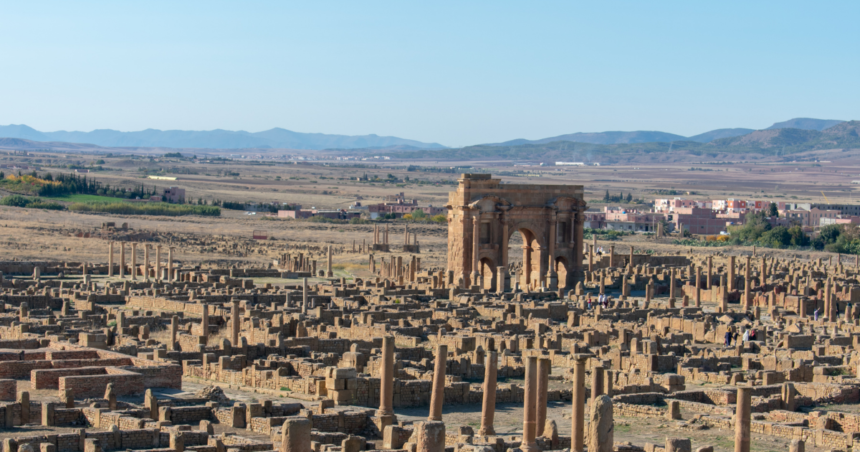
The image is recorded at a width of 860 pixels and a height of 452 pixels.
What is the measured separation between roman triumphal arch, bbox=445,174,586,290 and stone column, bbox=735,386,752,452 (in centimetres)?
3214

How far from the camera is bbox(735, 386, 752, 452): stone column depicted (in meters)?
17.7

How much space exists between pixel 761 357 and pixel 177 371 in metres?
14.2

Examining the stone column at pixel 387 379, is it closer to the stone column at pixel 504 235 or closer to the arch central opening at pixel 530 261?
the stone column at pixel 504 235

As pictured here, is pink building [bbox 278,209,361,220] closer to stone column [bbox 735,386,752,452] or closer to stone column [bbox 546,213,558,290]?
stone column [bbox 546,213,558,290]

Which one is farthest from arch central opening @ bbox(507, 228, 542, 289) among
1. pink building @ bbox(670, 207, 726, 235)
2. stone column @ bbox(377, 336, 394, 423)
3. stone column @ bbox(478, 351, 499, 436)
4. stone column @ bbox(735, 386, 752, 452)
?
pink building @ bbox(670, 207, 726, 235)

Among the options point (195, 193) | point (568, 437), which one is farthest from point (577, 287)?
point (195, 193)

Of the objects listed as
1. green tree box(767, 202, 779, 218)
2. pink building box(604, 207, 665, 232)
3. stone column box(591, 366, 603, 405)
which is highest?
stone column box(591, 366, 603, 405)

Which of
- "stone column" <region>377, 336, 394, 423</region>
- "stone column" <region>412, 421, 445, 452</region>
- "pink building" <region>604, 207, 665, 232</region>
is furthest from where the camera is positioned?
"pink building" <region>604, 207, 665, 232</region>

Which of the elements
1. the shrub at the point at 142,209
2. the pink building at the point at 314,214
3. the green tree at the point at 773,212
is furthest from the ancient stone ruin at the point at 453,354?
the green tree at the point at 773,212

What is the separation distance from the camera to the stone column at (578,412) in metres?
17.9

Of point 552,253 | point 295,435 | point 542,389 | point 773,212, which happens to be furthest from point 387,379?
point 773,212

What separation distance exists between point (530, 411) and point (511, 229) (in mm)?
33451

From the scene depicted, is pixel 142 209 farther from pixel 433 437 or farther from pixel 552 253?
pixel 433 437

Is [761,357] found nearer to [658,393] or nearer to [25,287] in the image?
[658,393]
